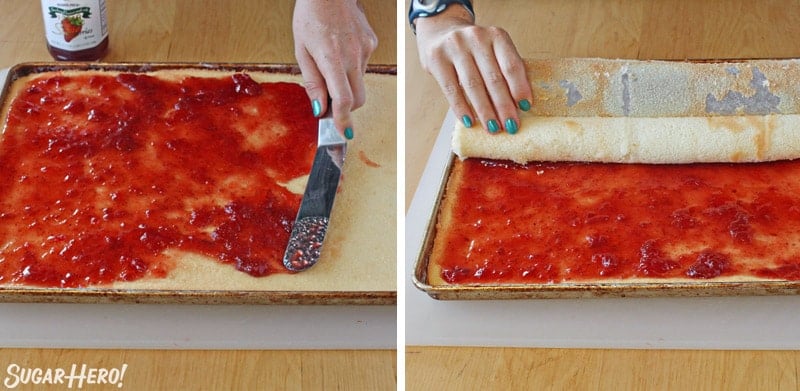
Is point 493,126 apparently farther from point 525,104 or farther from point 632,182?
point 632,182

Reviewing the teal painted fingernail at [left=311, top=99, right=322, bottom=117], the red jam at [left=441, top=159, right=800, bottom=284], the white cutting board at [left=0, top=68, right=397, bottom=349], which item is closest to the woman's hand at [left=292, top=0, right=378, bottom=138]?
the teal painted fingernail at [left=311, top=99, right=322, bottom=117]

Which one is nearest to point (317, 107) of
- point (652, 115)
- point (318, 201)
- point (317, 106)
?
point (317, 106)

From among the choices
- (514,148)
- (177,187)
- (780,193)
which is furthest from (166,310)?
(780,193)

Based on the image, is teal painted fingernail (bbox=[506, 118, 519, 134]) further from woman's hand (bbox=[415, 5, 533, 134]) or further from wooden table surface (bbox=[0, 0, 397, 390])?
wooden table surface (bbox=[0, 0, 397, 390])

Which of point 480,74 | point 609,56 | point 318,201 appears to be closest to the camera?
point 318,201

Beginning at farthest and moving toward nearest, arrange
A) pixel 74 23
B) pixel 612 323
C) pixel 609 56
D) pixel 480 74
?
pixel 609 56 < pixel 74 23 < pixel 480 74 < pixel 612 323

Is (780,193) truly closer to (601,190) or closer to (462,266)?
(601,190)
